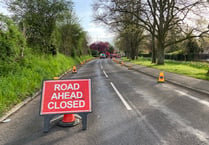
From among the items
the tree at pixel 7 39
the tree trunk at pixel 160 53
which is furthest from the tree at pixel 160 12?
the tree at pixel 7 39

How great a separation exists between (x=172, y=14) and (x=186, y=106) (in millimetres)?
19873

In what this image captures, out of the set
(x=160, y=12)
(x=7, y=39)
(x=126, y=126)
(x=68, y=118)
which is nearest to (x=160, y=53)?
(x=160, y=12)

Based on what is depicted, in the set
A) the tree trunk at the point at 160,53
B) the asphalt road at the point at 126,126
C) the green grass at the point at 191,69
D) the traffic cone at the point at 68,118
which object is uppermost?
the tree trunk at the point at 160,53

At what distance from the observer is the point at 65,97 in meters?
4.60

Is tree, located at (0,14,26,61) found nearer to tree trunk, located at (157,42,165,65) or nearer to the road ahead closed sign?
the road ahead closed sign

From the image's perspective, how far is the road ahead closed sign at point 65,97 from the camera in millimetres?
4457

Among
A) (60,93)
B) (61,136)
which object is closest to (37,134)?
(61,136)

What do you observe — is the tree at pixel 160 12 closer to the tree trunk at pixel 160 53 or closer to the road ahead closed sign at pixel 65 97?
the tree trunk at pixel 160 53

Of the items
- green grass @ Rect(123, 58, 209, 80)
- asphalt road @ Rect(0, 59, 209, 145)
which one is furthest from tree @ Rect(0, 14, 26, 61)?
green grass @ Rect(123, 58, 209, 80)

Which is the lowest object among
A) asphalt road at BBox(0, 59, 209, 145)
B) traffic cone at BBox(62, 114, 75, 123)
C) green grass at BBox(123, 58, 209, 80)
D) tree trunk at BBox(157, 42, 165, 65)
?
asphalt road at BBox(0, 59, 209, 145)

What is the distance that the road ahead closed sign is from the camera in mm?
4457

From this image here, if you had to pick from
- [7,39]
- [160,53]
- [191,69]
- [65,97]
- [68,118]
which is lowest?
[68,118]

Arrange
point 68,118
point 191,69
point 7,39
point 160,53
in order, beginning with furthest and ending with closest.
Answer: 1. point 160,53
2. point 191,69
3. point 7,39
4. point 68,118

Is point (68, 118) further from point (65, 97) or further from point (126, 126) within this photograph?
point (126, 126)
